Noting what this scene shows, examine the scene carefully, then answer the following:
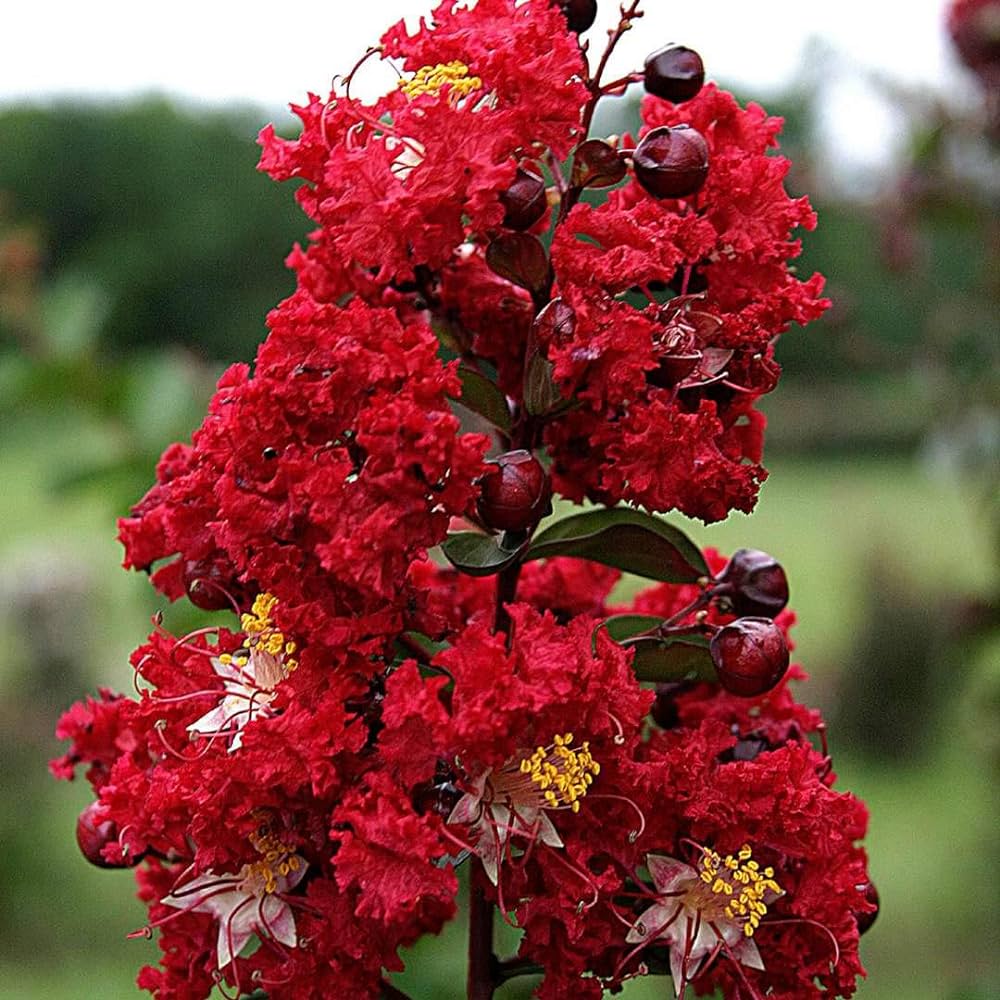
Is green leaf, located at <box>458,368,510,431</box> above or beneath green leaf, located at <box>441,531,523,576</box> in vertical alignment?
above

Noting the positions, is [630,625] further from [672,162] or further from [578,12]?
[578,12]

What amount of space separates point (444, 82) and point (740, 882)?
51cm

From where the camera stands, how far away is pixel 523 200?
2.72 ft

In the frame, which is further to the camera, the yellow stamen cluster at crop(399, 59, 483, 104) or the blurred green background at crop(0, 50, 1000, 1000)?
the blurred green background at crop(0, 50, 1000, 1000)

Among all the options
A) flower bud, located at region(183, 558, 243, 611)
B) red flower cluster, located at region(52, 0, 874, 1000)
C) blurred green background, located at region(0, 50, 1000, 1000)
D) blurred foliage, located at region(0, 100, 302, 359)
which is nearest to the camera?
red flower cluster, located at region(52, 0, 874, 1000)

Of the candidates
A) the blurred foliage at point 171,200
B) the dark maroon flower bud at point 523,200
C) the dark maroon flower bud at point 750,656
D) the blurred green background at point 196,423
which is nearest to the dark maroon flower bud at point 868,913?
the dark maroon flower bud at point 750,656

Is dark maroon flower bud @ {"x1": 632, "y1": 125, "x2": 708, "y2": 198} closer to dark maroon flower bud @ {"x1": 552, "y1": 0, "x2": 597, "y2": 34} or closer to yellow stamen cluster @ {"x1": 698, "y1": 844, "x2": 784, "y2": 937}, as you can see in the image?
dark maroon flower bud @ {"x1": 552, "y1": 0, "x2": 597, "y2": 34}

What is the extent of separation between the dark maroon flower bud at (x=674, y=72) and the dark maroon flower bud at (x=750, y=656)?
0.34 metres

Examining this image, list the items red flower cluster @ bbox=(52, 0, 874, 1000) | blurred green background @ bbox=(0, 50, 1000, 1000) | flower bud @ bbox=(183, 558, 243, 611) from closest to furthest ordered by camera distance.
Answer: red flower cluster @ bbox=(52, 0, 874, 1000) < flower bud @ bbox=(183, 558, 243, 611) < blurred green background @ bbox=(0, 50, 1000, 1000)

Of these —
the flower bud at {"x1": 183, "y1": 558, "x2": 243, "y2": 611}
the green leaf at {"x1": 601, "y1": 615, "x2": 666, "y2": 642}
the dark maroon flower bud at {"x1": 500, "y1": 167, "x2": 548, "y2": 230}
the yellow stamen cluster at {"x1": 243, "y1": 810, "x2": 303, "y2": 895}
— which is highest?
the dark maroon flower bud at {"x1": 500, "y1": 167, "x2": 548, "y2": 230}

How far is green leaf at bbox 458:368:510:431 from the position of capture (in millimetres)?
879

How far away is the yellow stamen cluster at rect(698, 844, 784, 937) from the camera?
83cm

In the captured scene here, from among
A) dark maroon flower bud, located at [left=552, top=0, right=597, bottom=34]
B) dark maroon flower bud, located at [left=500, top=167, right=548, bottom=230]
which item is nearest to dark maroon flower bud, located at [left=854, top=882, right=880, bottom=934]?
dark maroon flower bud, located at [left=500, top=167, right=548, bottom=230]

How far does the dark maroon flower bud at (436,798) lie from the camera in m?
0.80
